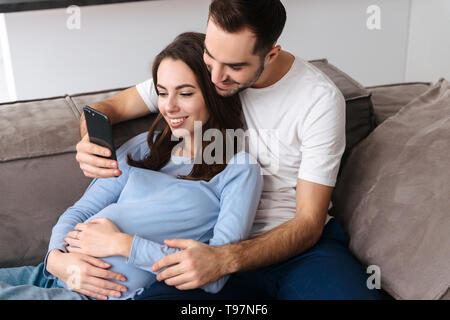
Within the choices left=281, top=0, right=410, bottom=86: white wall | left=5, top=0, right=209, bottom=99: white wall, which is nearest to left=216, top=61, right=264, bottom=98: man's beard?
left=5, top=0, right=209, bottom=99: white wall

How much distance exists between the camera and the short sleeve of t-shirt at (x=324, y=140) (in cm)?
135

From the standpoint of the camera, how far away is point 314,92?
4.54 feet

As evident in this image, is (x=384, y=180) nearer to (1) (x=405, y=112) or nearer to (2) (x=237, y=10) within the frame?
(1) (x=405, y=112)

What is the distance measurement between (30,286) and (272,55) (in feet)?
2.67

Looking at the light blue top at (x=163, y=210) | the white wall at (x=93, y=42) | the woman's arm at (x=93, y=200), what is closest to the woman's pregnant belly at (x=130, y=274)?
the light blue top at (x=163, y=210)

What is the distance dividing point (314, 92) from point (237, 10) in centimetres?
29

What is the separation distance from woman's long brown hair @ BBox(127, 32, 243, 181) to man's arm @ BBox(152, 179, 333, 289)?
22 centimetres

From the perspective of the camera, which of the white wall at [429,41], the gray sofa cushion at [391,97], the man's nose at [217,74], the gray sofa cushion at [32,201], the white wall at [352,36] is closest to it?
the man's nose at [217,74]

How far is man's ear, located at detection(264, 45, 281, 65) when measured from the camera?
137cm

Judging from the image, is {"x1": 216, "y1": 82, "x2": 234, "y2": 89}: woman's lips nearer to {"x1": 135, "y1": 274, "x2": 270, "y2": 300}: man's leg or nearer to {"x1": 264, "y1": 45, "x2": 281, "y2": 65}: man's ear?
{"x1": 264, "y1": 45, "x2": 281, "y2": 65}: man's ear

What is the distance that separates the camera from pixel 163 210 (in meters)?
1.33

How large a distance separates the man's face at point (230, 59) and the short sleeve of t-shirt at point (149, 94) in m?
0.27

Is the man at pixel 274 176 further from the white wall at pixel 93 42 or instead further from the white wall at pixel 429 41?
the white wall at pixel 429 41
